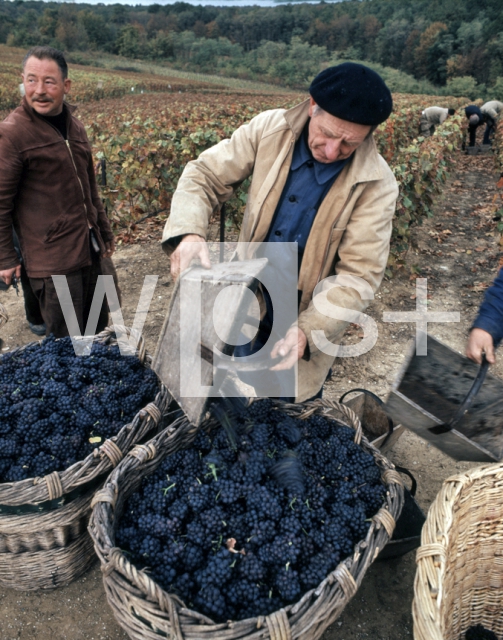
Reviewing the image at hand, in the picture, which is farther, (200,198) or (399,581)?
(399,581)

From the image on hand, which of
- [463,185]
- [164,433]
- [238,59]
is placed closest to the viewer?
[164,433]

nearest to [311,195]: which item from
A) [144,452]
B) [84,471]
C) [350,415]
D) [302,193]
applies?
[302,193]

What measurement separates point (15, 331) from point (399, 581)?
4018 mm

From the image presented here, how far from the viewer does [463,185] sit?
11438mm

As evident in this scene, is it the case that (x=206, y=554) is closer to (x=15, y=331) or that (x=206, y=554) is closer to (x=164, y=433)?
(x=164, y=433)

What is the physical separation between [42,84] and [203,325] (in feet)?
6.87

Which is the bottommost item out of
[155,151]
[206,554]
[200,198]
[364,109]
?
[206,554]

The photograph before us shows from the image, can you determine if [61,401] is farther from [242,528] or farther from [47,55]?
[47,55]

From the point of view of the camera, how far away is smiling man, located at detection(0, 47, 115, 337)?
9.19ft

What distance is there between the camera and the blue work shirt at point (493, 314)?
1.98m

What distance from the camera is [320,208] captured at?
84.4 inches

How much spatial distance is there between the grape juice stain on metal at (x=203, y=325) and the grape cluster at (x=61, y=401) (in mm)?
526

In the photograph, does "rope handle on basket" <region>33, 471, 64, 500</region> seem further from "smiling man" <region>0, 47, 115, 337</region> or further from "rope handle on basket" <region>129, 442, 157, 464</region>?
"smiling man" <region>0, 47, 115, 337</region>

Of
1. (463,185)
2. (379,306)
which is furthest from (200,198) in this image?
(463,185)
